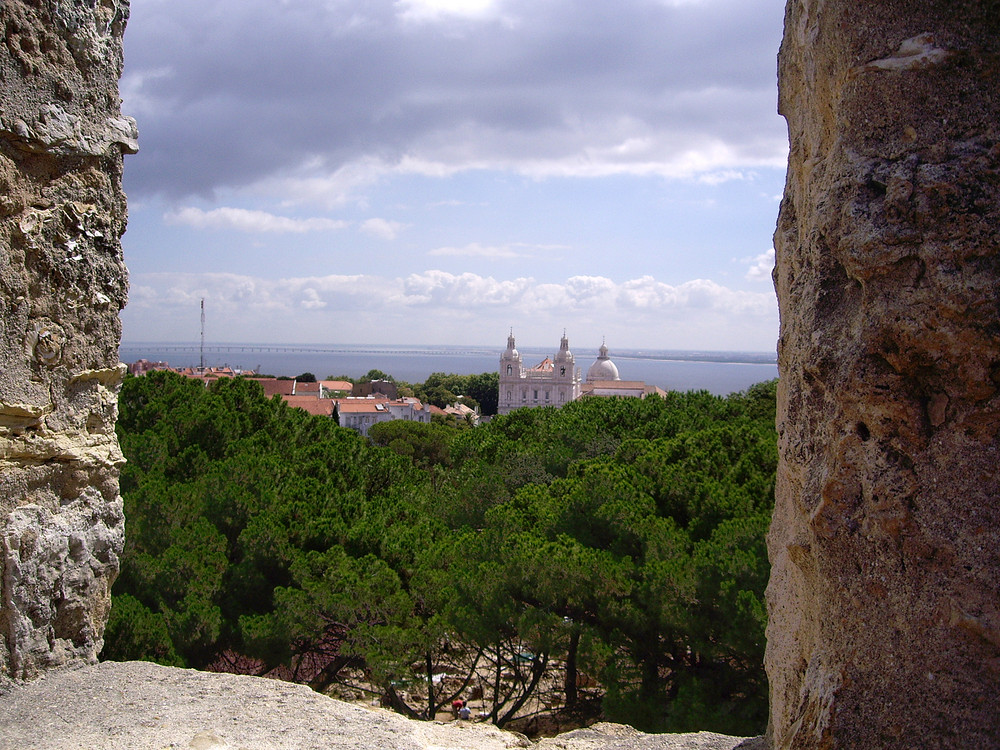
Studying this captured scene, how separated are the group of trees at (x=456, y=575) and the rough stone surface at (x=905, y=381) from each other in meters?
3.38

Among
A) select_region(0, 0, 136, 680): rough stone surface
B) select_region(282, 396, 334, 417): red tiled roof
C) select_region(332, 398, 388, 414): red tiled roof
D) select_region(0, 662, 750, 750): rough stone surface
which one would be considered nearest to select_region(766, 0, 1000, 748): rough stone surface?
select_region(0, 662, 750, 750): rough stone surface

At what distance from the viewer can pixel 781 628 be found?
258 cm

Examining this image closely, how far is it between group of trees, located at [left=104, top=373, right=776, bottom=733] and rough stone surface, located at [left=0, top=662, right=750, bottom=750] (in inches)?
70.7

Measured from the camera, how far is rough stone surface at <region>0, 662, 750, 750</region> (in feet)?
11.1

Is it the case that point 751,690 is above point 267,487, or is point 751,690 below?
below

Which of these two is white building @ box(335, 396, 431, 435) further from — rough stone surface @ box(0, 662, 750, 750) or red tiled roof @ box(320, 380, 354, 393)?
rough stone surface @ box(0, 662, 750, 750)

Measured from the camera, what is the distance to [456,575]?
6.92 m

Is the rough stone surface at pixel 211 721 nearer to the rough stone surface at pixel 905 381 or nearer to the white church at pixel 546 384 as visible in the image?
the rough stone surface at pixel 905 381

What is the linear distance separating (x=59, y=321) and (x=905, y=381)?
Answer: 356cm

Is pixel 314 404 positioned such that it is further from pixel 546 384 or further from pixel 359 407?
pixel 546 384

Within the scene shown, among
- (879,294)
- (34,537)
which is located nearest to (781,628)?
(879,294)

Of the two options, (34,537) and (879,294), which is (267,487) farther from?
(879,294)

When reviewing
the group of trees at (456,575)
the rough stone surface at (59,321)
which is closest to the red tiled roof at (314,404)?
the group of trees at (456,575)

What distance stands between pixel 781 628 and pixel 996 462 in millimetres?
974
